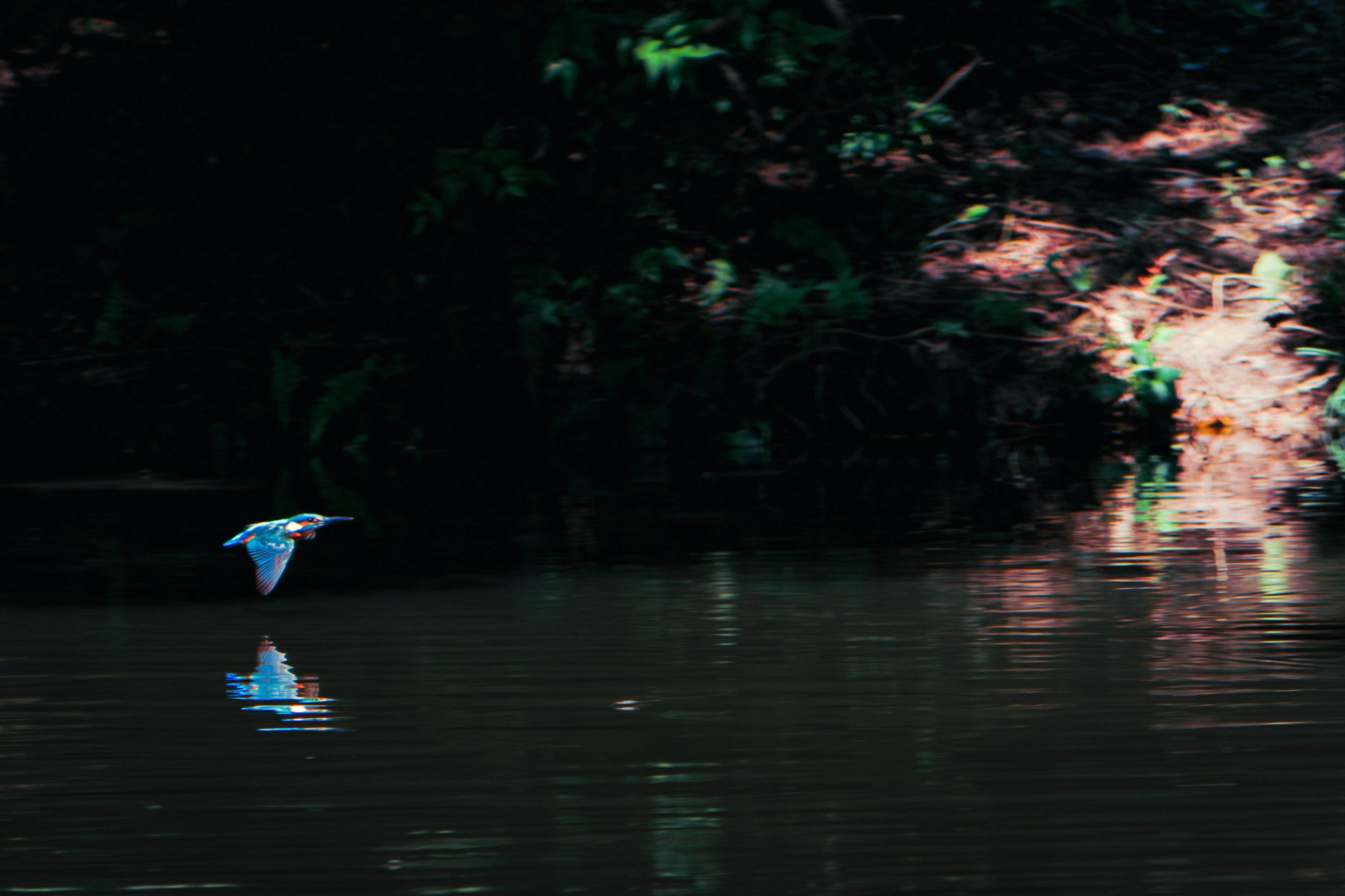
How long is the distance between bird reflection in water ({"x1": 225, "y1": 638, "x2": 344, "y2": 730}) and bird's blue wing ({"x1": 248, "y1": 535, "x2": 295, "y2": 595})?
0.86 metres

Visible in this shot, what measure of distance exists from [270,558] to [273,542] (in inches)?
2.3

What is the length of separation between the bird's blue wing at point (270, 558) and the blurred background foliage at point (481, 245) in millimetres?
6323

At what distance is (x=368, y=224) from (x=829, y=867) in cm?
1237

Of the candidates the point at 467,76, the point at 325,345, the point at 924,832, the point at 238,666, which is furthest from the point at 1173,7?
the point at 924,832

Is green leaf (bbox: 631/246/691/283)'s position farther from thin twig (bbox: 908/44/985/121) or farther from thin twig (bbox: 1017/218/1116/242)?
thin twig (bbox: 1017/218/1116/242)

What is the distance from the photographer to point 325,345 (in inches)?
610

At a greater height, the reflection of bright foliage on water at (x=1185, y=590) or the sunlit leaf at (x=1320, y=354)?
the sunlit leaf at (x=1320, y=354)

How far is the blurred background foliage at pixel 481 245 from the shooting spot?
14.9 m

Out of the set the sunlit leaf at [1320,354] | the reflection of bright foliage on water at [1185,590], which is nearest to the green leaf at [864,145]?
the sunlit leaf at [1320,354]

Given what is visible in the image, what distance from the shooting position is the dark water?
427 cm

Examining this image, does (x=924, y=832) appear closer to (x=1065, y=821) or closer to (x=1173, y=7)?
(x=1065, y=821)

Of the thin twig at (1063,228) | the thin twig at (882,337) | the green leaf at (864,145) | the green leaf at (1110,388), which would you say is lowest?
the green leaf at (1110,388)

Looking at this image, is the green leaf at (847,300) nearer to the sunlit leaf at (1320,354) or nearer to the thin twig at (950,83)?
the thin twig at (950,83)

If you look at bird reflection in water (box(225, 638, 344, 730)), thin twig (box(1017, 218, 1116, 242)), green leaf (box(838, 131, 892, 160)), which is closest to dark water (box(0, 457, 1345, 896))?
bird reflection in water (box(225, 638, 344, 730))
